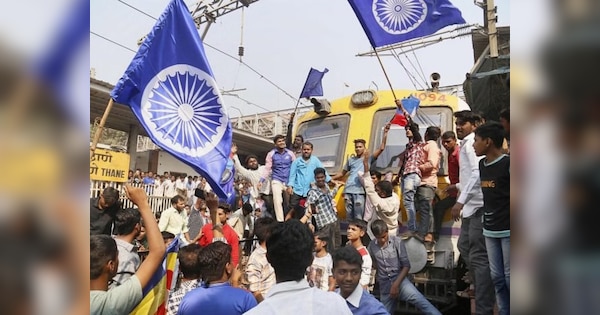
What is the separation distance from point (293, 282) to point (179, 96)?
7.36ft

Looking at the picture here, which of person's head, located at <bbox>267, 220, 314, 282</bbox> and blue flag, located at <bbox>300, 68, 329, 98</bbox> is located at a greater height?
blue flag, located at <bbox>300, 68, 329, 98</bbox>

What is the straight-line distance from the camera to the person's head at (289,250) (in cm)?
199

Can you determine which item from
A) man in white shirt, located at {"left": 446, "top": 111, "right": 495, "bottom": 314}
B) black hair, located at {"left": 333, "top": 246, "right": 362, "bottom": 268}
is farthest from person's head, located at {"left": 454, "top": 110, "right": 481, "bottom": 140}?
black hair, located at {"left": 333, "top": 246, "right": 362, "bottom": 268}

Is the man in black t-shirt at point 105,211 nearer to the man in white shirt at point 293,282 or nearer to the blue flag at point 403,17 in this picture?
the man in white shirt at point 293,282

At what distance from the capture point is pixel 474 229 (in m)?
3.62

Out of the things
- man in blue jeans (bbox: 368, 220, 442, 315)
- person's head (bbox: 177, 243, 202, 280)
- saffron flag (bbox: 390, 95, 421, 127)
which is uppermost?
saffron flag (bbox: 390, 95, 421, 127)

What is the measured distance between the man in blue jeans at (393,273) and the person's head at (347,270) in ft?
4.50

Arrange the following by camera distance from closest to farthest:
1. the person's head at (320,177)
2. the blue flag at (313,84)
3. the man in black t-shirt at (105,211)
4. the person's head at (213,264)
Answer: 1. the person's head at (213,264)
2. the man in black t-shirt at (105,211)
3. the person's head at (320,177)
4. the blue flag at (313,84)

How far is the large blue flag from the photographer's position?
351 cm

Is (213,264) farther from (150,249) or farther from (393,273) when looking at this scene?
(393,273)

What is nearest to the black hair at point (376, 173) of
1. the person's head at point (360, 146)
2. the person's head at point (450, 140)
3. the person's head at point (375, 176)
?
the person's head at point (375, 176)

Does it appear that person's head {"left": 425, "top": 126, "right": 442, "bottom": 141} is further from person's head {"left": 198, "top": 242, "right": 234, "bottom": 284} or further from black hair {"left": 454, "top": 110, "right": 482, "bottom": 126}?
person's head {"left": 198, "top": 242, "right": 234, "bottom": 284}

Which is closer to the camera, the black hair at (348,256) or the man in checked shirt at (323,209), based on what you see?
the black hair at (348,256)
